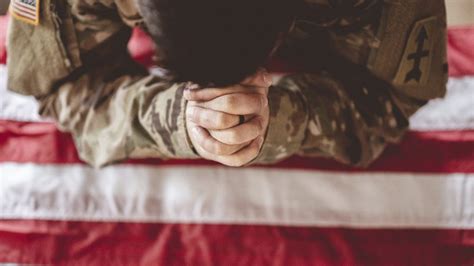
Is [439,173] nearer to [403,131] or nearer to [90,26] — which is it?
[403,131]

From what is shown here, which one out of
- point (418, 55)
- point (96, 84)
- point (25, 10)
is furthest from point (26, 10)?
point (418, 55)

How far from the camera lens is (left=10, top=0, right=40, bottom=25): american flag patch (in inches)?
23.9

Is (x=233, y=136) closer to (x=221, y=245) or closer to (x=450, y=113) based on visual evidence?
(x=221, y=245)

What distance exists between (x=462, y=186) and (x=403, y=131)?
0.41 feet

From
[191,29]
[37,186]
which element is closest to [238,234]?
[37,186]

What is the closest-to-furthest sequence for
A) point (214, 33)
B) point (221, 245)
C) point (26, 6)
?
point (214, 33) < point (26, 6) < point (221, 245)

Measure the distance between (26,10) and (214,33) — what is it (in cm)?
35

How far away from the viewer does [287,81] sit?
0.68 meters

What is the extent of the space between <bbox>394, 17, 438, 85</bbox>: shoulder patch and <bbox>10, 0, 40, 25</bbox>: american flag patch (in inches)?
16.8

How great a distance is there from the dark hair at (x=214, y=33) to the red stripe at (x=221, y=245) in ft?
1.35

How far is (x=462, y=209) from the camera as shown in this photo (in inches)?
29.5

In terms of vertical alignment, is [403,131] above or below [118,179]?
above

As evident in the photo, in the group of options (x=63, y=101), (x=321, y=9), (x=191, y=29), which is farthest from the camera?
(x=63, y=101)

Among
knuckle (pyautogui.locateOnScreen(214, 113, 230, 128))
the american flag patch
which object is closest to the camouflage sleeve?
knuckle (pyautogui.locateOnScreen(214, 113, 230, 128))
